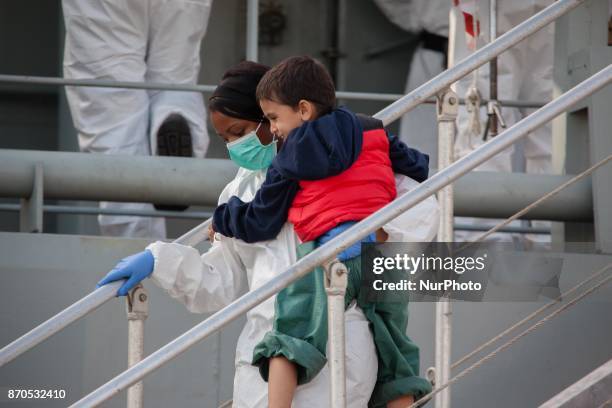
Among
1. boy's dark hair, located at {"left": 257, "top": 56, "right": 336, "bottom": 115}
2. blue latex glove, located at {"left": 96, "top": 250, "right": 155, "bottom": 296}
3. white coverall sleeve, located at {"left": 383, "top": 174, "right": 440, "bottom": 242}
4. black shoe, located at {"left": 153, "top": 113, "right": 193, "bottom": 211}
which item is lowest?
blue latex glove, located at {"left": 96, "top": 250, "right": 155, "bottom": 296}

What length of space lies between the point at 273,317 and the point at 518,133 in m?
0.75

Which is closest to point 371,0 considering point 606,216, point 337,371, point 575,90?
point 606,216

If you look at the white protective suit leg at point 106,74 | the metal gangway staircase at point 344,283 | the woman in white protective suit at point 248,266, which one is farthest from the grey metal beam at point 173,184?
the woman in white protective suit at point 248,266

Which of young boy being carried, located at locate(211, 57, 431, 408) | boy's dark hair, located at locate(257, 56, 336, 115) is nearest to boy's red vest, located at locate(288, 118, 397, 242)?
young boy being carried, located at locate(211, 57, 431, 408)

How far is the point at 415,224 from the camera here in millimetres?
3406

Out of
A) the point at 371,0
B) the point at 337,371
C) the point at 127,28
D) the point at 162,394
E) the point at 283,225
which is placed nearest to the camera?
the point at 337,371

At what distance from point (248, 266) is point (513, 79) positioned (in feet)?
11.1

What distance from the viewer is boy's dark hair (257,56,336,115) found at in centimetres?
334

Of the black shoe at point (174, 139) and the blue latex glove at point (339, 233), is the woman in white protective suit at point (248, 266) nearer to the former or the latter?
the blue latex glove at point (339, 233)

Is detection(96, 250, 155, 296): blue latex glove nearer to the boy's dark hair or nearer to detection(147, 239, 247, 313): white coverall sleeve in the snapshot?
detection(147, 239, 247, 313): white coverall sleeve

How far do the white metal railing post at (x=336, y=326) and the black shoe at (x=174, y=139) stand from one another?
2813 mm

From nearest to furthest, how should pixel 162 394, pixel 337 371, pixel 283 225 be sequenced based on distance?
pixel 337 371 < pixel 283 225 < pixel 162 394

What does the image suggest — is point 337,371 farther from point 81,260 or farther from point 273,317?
point 81,260

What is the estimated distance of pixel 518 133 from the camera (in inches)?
136
